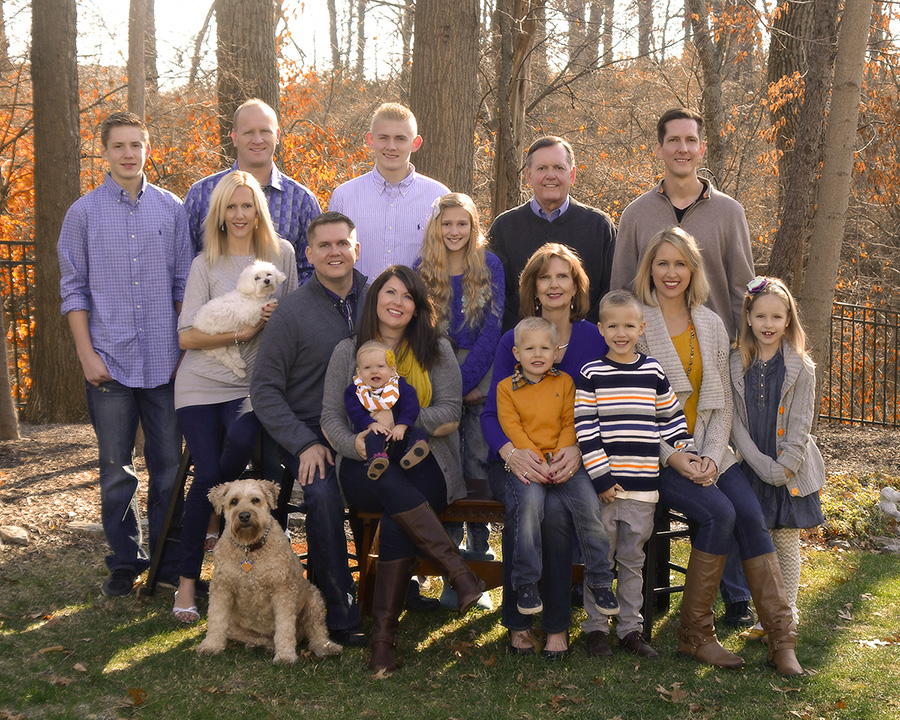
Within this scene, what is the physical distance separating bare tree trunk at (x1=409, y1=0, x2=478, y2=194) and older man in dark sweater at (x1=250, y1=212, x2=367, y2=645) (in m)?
2.57

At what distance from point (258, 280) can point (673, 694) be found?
2713 mm

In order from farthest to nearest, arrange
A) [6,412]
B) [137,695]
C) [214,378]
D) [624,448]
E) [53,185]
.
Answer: [53,185] < [6,412] < [214,378] < [624,448] < [137,695]

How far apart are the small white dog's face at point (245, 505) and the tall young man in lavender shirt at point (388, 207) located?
1.57 meters

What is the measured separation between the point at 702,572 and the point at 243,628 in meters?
2.16

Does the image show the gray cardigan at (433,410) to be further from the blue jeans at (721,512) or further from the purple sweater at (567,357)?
the blue jeans at (721,512)

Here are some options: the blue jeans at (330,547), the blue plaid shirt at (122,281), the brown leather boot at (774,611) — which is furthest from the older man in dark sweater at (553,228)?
A: the blue plaid shirt at (122,281)

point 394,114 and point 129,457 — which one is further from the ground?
point 394,114

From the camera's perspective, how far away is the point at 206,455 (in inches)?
172

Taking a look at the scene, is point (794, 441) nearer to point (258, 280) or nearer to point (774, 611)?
point (774, 611)

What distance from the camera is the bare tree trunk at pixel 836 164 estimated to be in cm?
677

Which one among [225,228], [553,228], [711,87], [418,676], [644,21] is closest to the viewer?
[418,676]

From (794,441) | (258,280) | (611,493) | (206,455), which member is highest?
(258,280)

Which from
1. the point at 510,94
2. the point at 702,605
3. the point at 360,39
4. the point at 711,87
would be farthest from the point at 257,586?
the point at 360,39

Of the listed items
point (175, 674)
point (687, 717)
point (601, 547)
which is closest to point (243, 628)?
point (175, 674)
